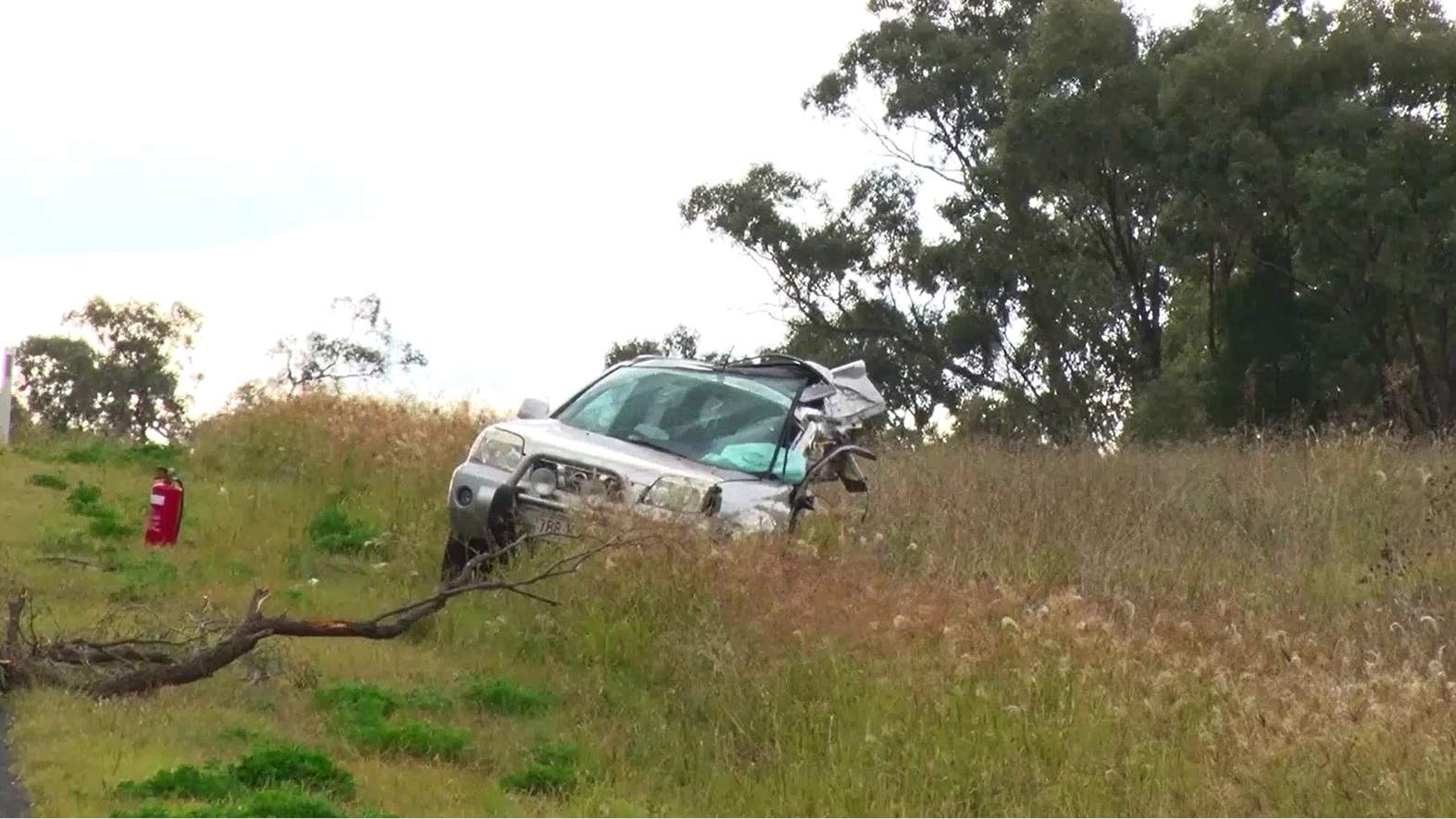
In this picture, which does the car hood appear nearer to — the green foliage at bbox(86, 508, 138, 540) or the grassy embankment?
the grassy embankment

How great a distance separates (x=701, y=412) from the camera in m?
12.6

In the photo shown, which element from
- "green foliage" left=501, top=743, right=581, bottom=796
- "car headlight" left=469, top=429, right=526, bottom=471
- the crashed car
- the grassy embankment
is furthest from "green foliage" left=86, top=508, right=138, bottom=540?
"green foliage" left=501, top=743, right=581, bottom=796

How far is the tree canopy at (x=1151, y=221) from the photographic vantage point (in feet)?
91.4

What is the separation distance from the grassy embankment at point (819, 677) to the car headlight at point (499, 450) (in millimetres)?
1060

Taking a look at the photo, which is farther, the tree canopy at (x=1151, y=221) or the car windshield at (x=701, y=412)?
the tree canopy at (x=1151, y=221)

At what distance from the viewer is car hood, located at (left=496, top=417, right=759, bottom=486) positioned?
11312 millimetres

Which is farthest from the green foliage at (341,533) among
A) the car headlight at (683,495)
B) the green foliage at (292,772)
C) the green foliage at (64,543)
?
the green foliage at (292,772)

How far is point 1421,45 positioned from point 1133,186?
6311 mm

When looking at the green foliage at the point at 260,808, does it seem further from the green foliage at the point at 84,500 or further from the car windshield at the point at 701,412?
the green foliage at the point at 84,500

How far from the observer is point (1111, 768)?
7.55 meters

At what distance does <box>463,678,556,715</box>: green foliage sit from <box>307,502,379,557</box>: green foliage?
4.40m

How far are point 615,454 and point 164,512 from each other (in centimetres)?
387

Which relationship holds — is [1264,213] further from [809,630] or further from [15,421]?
[809,630]

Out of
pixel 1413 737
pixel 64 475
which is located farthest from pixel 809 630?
pixel 64 475
